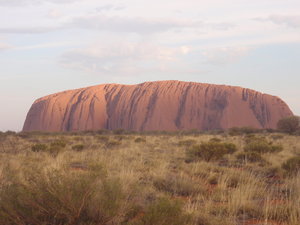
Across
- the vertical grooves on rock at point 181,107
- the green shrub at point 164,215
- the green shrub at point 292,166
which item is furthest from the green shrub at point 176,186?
the vertical grooves on rock at point 181,107

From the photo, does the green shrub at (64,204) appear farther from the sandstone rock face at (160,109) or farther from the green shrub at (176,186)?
the sandstone rock face at (160,109)

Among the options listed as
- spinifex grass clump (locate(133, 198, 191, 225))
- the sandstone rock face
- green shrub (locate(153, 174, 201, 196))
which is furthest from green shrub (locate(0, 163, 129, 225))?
the sandstone rock face

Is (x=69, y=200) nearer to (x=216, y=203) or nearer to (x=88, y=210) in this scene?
(x=88, y=210)

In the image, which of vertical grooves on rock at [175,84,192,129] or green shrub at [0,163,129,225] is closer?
green shrub at [0,163,129,225]

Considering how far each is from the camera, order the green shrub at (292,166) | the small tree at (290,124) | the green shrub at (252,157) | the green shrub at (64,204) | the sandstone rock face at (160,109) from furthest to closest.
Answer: the sandstone rock face at (160,109)
the small tree at (290,124)
the green shrub at (252,157)
the green shrub at (292,166)
the green shrub at (64,204)

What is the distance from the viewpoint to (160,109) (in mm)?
56000

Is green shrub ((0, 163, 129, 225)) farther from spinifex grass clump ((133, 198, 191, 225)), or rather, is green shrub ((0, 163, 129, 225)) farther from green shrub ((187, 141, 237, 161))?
green shrub ((187, 141, 237, 161))

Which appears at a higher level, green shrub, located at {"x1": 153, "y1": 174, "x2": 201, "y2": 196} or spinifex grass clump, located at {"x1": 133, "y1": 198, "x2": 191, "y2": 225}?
spinifex grass clump, located at {"x1": 133, "y1": 198, "x2": 191, "y2": 225}

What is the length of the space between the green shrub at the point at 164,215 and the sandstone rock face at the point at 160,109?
1977 inches

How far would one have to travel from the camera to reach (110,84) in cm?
6756

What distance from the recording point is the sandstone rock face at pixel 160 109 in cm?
5469

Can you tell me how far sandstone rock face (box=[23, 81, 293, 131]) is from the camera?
179 ft

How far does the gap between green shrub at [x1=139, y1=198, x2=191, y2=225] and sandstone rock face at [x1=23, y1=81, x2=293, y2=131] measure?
165 feet

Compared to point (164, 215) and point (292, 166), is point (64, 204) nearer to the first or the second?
point (164, 215)
